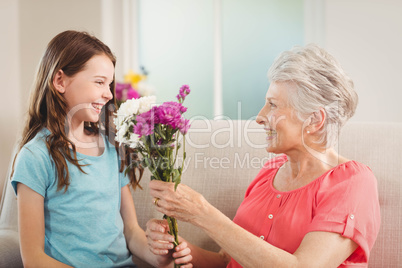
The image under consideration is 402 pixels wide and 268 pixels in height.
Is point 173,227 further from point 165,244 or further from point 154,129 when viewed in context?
point 154,129

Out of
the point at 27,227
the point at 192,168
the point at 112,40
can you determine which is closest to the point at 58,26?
the point at 112,40

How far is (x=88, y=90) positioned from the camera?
4.78 feet

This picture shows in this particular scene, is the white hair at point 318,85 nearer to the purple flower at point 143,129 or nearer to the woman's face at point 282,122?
the woman's face at point 282,122

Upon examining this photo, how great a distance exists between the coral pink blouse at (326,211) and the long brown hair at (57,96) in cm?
67

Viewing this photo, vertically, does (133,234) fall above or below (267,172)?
below

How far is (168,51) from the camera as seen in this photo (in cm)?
439

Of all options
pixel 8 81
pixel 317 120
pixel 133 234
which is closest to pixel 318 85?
pixel 317 120

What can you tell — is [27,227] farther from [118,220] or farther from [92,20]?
[92,20]

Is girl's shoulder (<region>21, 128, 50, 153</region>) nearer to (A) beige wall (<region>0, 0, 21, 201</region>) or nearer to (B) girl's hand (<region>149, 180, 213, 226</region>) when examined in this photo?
(B) girl's hand (<region>149, 180, 213, 226</region>)

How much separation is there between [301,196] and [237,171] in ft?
1.44

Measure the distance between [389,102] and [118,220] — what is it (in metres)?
2.58

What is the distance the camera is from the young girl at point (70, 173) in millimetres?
1330

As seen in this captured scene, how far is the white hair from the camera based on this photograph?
1.36 meters

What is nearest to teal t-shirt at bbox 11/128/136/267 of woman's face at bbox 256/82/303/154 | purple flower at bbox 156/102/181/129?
purple flower at bbox 156/102/181/129
